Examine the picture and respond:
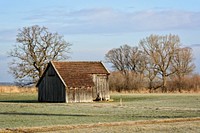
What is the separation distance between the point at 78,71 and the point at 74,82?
8.07 feet

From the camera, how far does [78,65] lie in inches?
2389

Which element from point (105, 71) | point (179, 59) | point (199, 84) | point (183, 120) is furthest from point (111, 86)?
point (183, 120)

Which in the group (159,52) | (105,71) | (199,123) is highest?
(159,52)

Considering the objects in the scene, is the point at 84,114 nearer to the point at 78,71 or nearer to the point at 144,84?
the point at 78,71

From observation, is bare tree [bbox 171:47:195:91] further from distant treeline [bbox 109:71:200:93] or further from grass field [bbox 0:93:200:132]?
grass field [bbox 0:93:200:132]

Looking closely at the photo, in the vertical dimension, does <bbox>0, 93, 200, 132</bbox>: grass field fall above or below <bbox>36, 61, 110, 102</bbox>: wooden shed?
below

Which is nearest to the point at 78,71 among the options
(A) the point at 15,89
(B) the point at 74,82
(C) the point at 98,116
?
(B) the point at 74,82

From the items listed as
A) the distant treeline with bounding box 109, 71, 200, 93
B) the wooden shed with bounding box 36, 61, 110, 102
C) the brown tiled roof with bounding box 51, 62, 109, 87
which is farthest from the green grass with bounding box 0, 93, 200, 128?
the distant treeline with bounding box 109, 71, 200, 93

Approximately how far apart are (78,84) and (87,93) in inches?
67.4

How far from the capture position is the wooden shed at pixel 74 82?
2244 inches

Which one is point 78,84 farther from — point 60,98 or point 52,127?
point 52,127

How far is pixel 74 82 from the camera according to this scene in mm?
57438

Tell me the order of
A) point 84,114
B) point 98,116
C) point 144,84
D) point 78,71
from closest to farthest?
point 98,116, point 84,114, point 78,71, point 144,84

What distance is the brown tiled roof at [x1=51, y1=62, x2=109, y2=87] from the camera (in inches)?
2267
